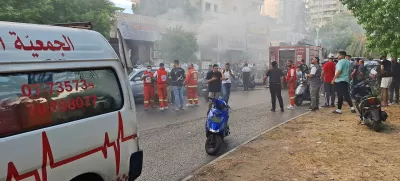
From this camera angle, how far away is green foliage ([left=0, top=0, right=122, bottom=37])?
1200cm

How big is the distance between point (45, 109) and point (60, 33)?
659mm

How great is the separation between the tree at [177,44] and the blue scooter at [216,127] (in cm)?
1817

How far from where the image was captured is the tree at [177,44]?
79.0 ft

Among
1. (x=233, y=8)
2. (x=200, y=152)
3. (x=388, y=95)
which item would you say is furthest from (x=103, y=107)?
(x=233, y=8)

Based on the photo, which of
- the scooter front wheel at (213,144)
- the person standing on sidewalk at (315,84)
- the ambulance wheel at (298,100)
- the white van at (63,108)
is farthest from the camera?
the ambulance wheel at (298,100)

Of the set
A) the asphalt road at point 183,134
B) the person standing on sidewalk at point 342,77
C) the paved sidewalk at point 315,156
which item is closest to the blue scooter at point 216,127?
the asphalt road at point 183,134

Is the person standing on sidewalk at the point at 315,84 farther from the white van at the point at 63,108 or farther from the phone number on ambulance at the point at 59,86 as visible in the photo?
the phone number on ambulance at the point at 59,86

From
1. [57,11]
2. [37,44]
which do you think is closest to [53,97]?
[37,44]

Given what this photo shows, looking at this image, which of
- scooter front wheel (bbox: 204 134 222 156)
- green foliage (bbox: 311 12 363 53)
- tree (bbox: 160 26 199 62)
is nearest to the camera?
scooter front wheel (bbox: 204 134 222 156)

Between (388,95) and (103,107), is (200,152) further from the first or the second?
(388,95)

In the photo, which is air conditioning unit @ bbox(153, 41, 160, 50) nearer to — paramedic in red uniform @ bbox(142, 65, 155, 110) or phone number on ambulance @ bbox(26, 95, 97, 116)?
paramedic in red uniform @ bbox(142, 65, 155, 110)

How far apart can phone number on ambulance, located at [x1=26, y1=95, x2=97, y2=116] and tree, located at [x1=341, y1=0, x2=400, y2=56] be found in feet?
24.5

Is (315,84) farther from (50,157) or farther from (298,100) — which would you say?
(50,157)

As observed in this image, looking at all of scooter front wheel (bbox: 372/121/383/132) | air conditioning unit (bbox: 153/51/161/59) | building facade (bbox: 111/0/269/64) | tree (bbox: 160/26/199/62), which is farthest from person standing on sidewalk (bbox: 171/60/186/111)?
air conditioning unit (bbox: 153/51/161/59)
